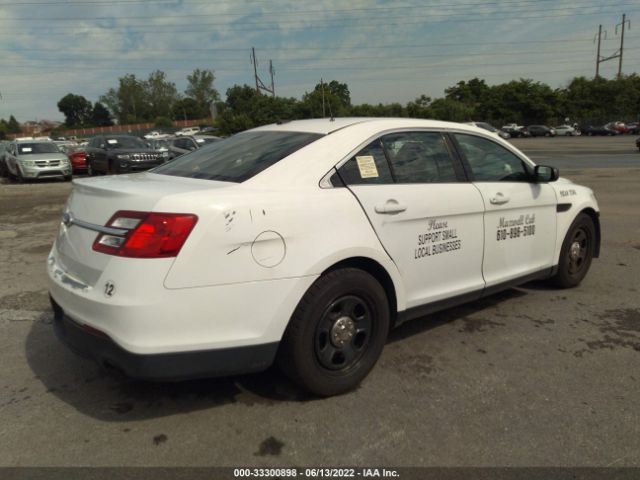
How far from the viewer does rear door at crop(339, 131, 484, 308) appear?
323cm

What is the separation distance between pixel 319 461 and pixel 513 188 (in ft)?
8.92

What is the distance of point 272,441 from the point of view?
2.66m

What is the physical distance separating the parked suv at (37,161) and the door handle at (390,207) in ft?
55.2

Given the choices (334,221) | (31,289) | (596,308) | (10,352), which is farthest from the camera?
(31,289)

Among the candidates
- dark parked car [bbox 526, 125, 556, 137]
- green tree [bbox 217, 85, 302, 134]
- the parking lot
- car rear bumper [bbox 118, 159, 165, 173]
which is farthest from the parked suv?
dark parked car [bbox 526, 125, 556, 137]

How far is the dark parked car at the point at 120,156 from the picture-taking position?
16047 mm

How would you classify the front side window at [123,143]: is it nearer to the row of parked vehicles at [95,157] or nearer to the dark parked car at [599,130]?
the row of parked vehicles at [95,157]

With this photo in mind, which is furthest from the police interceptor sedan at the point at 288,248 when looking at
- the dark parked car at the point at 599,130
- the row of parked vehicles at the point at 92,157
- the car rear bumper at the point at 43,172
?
the dark parked car at the point at 599,130

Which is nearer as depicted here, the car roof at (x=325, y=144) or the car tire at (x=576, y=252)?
the car roof at (x=325, y=144)

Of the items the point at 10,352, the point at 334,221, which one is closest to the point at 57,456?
the point at 10,352

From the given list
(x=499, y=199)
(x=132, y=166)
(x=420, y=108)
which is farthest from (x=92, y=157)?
(x=420, y=108)

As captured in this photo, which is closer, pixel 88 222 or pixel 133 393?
pixel 88 222

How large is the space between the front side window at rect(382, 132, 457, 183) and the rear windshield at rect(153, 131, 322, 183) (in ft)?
1.78

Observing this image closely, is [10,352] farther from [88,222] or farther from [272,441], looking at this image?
[272,441]
